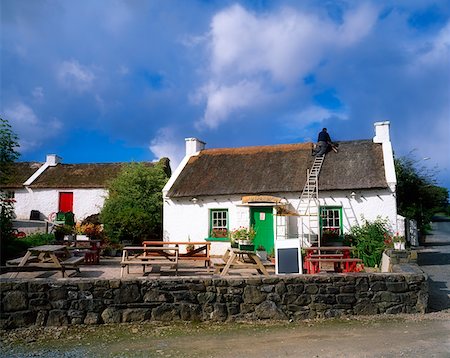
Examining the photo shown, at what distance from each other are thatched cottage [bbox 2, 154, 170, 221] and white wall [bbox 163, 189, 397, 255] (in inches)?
373

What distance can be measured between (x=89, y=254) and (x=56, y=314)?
274 inches

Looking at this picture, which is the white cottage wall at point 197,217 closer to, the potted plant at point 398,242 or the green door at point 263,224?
the green door at point 263,224

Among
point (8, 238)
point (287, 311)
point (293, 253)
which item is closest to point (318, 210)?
point (293, 253)

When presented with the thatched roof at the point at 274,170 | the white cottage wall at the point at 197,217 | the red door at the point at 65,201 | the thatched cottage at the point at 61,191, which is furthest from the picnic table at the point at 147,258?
the red door at the point at 65,201

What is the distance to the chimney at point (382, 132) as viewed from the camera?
17.8 metres

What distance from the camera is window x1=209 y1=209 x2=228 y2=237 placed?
Answer: 1755cm

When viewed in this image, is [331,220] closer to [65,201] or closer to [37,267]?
[37,267]

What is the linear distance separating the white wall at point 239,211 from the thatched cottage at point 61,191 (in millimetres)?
9466

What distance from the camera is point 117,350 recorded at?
19.4ft

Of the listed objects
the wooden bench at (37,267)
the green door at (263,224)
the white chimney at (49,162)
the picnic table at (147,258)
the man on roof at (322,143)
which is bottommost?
the wooden bench at (37,267)

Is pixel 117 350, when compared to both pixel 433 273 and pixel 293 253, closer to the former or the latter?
pixel 293 253

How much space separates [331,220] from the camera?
637 inches

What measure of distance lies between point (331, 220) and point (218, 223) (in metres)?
4.65

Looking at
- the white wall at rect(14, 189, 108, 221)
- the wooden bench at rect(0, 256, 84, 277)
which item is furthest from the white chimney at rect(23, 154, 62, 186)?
the wooden bench at rect(0, 256, 84, 277)
